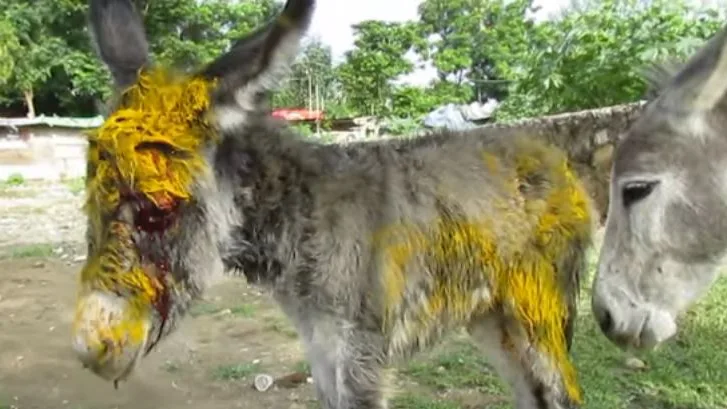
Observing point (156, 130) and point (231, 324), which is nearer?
point (156, 130)

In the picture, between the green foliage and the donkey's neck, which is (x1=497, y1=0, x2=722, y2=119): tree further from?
the green foliage

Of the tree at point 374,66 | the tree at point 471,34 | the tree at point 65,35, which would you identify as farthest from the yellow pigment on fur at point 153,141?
the tree at point 471,34

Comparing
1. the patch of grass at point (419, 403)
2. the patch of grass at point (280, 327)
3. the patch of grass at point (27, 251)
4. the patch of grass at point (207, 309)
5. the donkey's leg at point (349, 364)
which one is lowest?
the patch of grass at point (27, 251)

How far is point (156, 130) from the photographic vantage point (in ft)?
8.37

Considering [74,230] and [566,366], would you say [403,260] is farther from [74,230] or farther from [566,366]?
[74,230]

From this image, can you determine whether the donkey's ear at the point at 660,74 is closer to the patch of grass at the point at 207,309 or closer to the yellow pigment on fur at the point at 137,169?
the yellow pigment on fur at the point at 137,169

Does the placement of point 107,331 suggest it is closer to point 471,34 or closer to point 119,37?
point 119,37

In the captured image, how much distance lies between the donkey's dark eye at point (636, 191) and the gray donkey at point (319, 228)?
2.28 feet

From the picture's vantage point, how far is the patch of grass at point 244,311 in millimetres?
6141

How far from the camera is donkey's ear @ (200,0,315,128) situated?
241cm

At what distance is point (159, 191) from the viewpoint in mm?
2506

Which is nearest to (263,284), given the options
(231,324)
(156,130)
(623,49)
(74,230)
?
(156,130)

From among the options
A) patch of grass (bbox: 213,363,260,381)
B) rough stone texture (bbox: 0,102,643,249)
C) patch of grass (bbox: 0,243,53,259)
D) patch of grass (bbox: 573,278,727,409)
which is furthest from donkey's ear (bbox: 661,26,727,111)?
patch of grass (bbox: 0,243,53,259)

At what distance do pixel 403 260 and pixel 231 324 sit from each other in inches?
127
